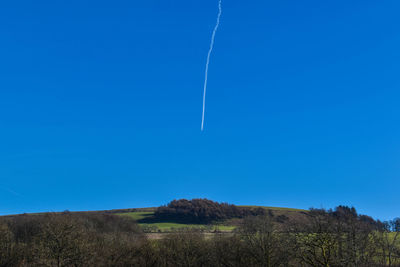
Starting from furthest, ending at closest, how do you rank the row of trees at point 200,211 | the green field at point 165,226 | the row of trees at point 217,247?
the row of trees at point 200,211, the green field at point 165,226, the row of trees at point 217,247

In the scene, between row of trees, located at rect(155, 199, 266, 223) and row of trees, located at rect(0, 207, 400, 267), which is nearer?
row of trees, located at rect(0, 207, 400, 267)

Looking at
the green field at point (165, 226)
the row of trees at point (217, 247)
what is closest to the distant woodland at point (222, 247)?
Answer: the row of trees at point (217, 247)

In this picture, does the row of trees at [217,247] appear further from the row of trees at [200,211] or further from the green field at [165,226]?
the row of trees at [200,211]

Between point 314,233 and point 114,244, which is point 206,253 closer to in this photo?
point 114,244

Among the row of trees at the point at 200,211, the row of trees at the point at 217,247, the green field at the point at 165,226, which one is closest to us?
the row of trees at the point at 217,247

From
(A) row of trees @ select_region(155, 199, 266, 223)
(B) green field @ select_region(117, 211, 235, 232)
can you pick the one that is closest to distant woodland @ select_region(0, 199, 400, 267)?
(B) green field @ select_region(117, 211, 235, 232)

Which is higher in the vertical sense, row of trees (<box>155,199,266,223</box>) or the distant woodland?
row of trees (<box>155,199,266,223</box>)

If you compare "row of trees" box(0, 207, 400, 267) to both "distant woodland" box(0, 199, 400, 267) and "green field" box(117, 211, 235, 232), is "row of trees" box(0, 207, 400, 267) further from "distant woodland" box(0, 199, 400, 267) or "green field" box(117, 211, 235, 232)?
"green field" box(117, 211, 235, 232)

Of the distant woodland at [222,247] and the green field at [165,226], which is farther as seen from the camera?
the green field at [165,226]
